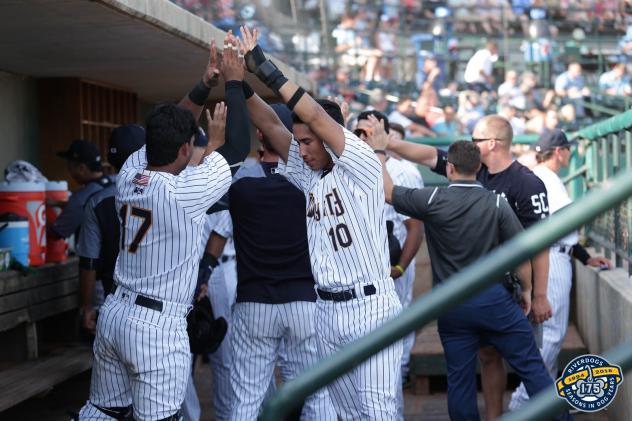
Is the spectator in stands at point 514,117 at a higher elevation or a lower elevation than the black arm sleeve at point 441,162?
higher

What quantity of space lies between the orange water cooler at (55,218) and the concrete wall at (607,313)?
3.56 meters

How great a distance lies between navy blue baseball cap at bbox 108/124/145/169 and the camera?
5.38 m

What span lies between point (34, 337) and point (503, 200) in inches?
121

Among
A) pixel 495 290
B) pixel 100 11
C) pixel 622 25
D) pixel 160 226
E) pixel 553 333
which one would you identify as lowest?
pixel 553 333

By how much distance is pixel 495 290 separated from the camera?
539 centimetres

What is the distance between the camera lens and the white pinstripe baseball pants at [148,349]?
4.28m

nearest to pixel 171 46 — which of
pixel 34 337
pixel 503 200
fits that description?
pixel 34 337

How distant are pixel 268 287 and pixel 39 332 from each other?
2870 millimetres

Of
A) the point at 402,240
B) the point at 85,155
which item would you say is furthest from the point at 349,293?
the point at 402,240

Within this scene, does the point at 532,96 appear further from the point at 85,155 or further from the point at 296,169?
the point at 296,169

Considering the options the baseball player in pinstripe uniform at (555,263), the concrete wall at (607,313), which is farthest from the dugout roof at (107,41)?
the concrete wall at (607,313)

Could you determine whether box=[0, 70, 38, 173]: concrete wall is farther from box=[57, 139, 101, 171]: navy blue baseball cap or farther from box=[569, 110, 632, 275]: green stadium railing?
box=[569, 110, 632, 275]: green stadium railing

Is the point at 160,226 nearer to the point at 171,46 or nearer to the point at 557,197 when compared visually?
the point at 171,46

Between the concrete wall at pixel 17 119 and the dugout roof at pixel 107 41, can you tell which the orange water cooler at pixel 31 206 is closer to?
the dugout roof at pixel 107 41
